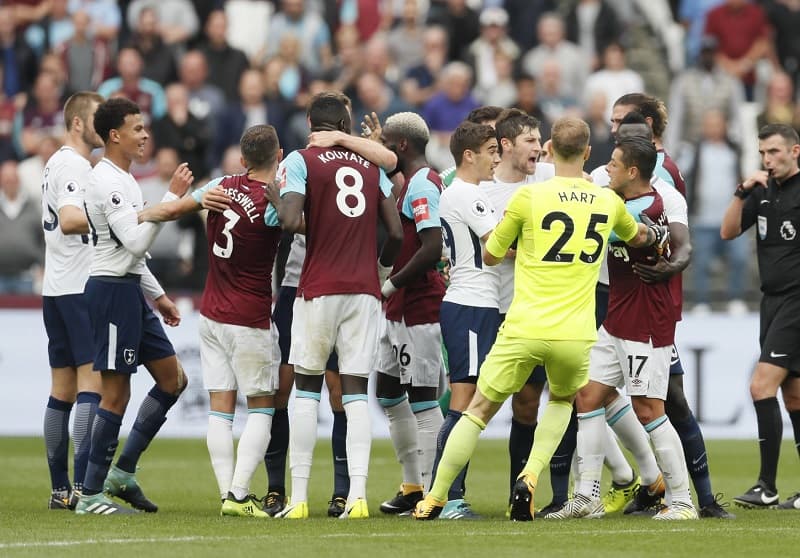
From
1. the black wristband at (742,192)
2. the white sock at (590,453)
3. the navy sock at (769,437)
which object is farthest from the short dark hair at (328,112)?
the navy sock at (769,437)

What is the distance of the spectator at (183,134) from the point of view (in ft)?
60.6

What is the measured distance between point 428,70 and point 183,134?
371 centimetres

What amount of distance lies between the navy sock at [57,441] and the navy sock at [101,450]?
2.39 feet

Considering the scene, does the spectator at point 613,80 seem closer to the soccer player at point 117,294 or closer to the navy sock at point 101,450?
the soccer player at point 117,294

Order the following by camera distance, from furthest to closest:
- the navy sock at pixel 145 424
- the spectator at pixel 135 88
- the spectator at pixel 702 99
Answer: the spectator at pixel 702 99, the spectator at pixel 135 88, the navy sock at pixel 145 424

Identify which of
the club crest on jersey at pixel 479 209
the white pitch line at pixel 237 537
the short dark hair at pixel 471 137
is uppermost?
the short dark hair at pixel 471 137

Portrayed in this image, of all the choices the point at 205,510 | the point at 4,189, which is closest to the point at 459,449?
the point at 205,510

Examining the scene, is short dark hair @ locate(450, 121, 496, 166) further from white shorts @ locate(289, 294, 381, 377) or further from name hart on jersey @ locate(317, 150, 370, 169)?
white shorts @ locate(289, 294, 381, 377)

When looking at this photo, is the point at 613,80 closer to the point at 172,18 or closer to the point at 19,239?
the point at 172,18

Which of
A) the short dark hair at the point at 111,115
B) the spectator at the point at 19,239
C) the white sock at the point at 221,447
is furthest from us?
the spectator at the point at 19,239

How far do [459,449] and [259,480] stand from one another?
386cm

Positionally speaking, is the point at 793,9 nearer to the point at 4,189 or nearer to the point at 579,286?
the point at 4,189

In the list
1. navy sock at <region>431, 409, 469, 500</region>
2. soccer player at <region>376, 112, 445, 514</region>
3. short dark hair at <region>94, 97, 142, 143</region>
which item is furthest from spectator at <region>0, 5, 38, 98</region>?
navy sock at <region>431, 409, 469, 500</region>

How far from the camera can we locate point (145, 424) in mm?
10633
